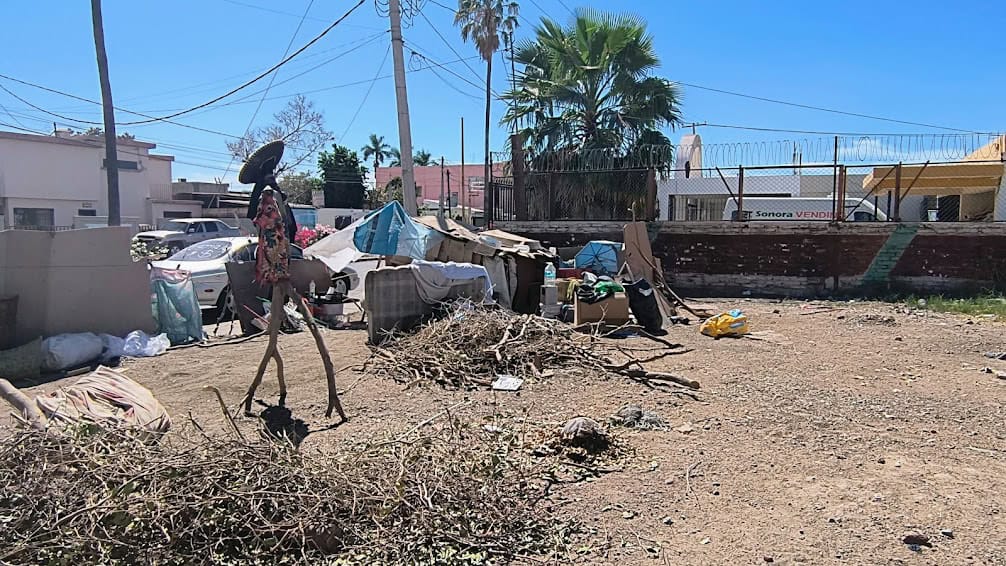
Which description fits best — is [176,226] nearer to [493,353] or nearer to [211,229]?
[211,229]

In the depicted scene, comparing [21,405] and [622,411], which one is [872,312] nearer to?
[622,411]

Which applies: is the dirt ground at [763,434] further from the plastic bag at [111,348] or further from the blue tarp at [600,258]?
the blue tarp at [600,258]

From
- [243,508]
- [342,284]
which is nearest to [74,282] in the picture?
[342,284]

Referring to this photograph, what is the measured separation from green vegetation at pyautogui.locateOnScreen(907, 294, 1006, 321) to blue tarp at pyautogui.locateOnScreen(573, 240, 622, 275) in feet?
17.6

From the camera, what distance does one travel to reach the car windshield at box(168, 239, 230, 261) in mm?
12242

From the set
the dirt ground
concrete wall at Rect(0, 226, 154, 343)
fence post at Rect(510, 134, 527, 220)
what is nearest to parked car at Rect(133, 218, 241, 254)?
fence post at Rect(510, 134, 527, 220)

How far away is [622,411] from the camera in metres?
5.70

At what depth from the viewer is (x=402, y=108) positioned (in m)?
13.9

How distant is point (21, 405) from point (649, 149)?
16409 mm

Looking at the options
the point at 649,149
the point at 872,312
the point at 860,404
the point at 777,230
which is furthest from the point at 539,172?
the point at 860,404

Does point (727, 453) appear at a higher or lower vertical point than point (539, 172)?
lower

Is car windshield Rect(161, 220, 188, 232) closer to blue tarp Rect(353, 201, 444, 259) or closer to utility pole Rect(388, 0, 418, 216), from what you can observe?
utility pole Rect(388, 0, 418, 216)

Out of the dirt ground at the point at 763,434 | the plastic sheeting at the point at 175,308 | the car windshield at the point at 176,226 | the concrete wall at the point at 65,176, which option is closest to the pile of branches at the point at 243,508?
the dirt ground at the point at 763,434

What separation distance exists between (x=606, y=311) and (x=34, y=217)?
98.2ft
